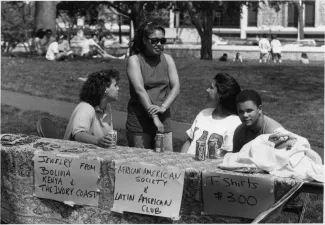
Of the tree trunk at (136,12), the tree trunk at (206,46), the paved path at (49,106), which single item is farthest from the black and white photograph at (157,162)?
the tree trunk at (136,12)

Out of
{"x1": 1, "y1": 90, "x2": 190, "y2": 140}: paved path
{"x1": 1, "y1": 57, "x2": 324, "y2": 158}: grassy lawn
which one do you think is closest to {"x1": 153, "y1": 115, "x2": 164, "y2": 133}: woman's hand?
{"x1": 1, "y1": 57, "x2": 324, "y2": 158}: grassy lawn

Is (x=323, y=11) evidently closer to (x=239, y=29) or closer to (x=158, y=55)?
(x=158, y=55)

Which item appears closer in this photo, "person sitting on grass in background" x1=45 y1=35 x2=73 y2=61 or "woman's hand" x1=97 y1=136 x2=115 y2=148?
"woman's hand" x1=97 y1=136 x2=115 y2=148

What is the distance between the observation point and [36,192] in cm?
511

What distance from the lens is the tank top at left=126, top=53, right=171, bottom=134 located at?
6.07 metres

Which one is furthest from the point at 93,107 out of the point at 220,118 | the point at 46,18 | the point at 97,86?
the point at 46,18

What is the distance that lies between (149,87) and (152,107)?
0.81 ft

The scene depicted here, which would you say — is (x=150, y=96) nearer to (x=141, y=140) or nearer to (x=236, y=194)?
(x=141, y=140)

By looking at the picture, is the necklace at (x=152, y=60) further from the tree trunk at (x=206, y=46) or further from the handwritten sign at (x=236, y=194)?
the tree trunk at (x=206, y=46)

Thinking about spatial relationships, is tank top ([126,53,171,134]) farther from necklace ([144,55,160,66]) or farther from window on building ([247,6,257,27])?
window on building ([247,6,257,27])

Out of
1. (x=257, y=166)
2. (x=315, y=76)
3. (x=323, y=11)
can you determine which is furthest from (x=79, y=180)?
(x=315, y=76)

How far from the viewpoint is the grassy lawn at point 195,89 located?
11.0 m

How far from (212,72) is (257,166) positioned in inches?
508

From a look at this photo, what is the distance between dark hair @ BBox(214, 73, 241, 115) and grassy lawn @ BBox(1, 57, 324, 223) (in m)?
3.57
